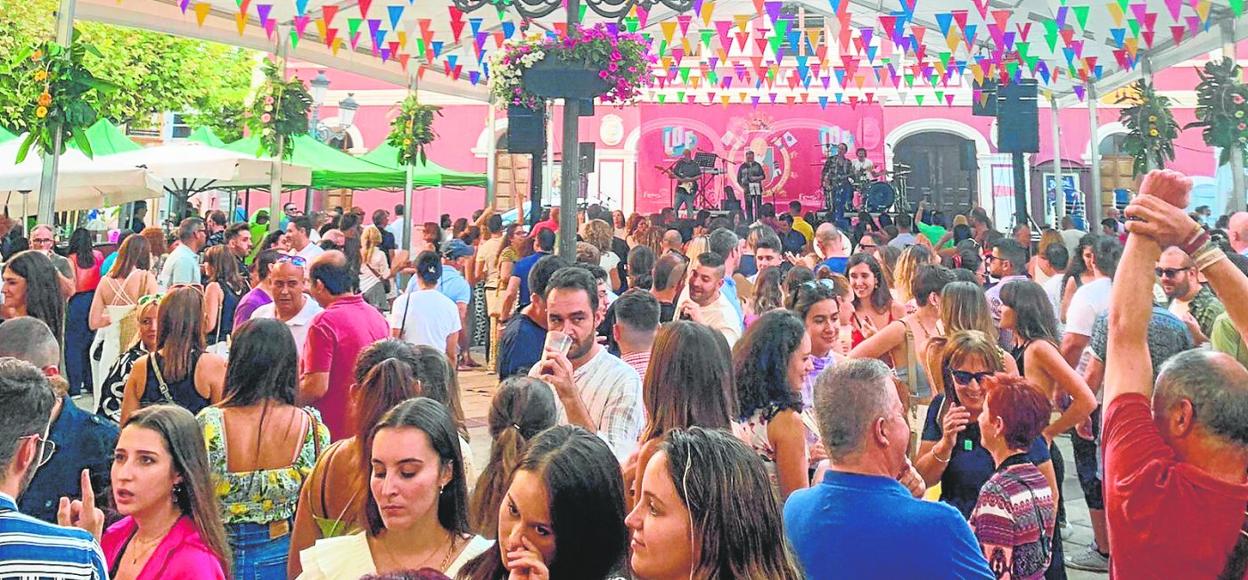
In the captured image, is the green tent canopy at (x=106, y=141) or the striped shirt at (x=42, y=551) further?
the green tent canopy at (x=106, y=141)

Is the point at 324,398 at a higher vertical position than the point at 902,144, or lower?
lower

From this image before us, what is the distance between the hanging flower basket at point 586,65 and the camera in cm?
702

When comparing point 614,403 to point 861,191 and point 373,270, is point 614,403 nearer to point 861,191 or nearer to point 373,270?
point 373,270

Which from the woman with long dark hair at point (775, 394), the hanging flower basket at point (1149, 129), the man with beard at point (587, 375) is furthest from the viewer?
the hanging flower basket at point (1149, 129)

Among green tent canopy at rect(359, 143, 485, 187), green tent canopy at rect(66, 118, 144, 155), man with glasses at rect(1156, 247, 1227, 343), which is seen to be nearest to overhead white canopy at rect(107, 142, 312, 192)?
green tent canopy at rect(66, 118, 144, 155)

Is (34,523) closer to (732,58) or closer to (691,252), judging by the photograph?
(691,252)

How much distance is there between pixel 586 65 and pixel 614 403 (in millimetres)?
4057

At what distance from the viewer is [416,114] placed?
14711 millimetres

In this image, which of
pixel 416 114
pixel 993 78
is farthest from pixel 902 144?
pixel 416 114

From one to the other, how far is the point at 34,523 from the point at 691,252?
4.73 meters

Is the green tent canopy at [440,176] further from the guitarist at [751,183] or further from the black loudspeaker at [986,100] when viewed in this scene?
the black loudspeaker at [986,100]

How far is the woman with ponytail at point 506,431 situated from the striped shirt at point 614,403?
668 mm

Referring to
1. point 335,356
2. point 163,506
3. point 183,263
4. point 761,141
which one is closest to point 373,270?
point 183,263

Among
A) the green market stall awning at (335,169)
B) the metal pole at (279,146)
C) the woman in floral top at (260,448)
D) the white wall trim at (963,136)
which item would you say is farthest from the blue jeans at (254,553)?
the white wall trim at (963,136)
